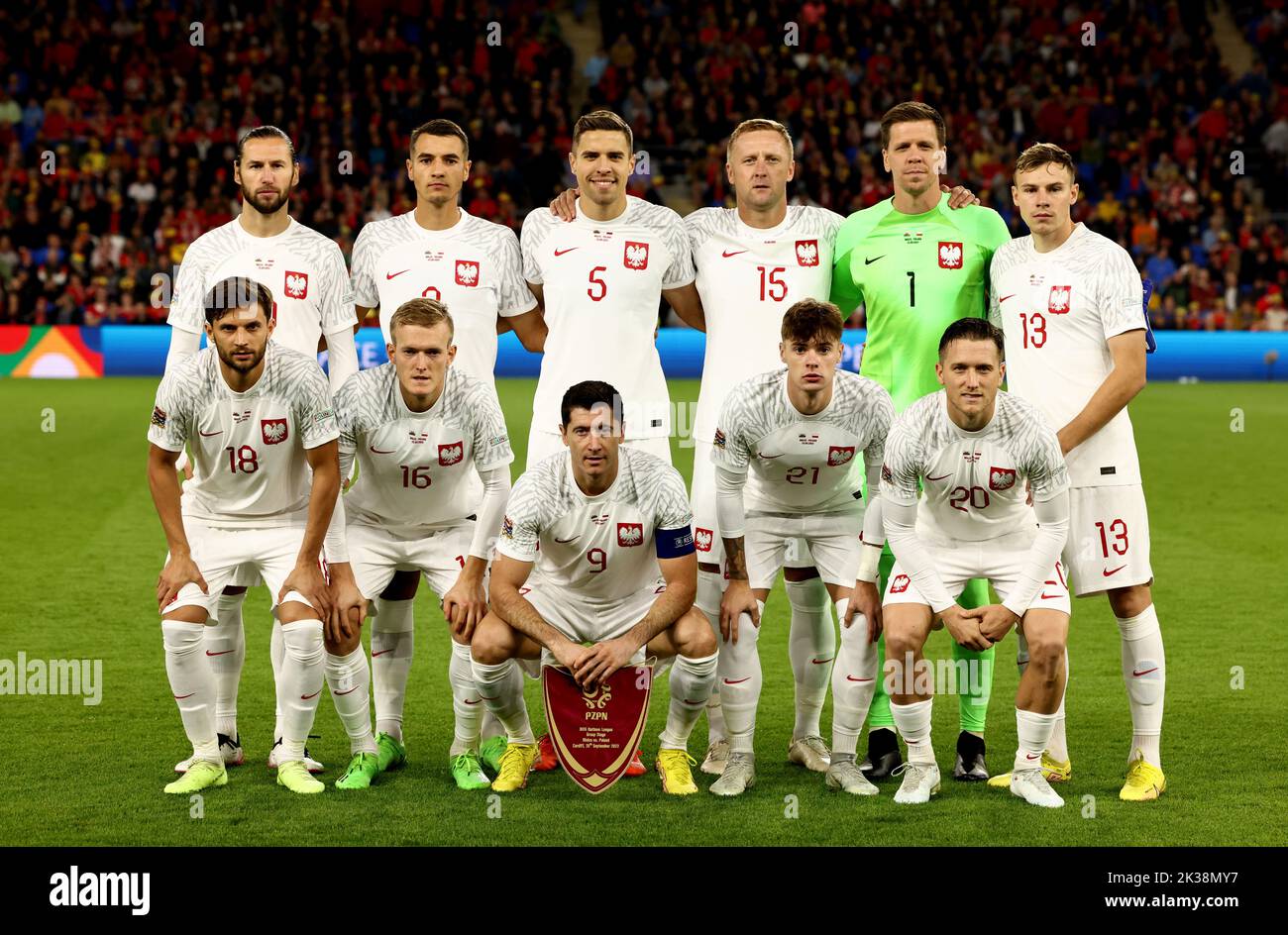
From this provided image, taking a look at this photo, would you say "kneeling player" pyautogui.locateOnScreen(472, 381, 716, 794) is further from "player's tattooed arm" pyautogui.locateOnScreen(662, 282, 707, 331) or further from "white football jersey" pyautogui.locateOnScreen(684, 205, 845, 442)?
"player's tattooed arm" pyautogui.locateOnScreen(662, 282, 707, 331)

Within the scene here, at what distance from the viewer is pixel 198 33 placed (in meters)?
26.4

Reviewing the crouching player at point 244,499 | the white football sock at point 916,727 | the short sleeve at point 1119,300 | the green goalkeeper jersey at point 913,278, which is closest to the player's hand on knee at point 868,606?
the white football sock at point 916,727

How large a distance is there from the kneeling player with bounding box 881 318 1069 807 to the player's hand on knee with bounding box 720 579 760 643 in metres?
0.57

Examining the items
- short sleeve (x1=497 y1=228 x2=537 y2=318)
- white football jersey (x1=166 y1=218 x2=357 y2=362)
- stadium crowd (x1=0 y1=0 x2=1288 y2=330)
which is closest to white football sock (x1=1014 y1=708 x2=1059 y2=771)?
short sleeve (x1=497 y1=228 x2=537 y2=318)

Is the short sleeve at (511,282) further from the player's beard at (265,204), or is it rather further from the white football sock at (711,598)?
the white football sock at (711,598)

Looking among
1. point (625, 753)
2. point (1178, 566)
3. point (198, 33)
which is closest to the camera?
point (625, 753)

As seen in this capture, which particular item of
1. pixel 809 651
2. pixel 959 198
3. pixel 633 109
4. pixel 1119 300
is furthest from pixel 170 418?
pixel 633 109

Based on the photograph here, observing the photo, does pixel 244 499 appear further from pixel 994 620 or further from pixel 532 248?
pixel 994 620

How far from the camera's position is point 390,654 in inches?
272

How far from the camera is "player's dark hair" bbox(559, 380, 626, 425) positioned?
6.19 meters
